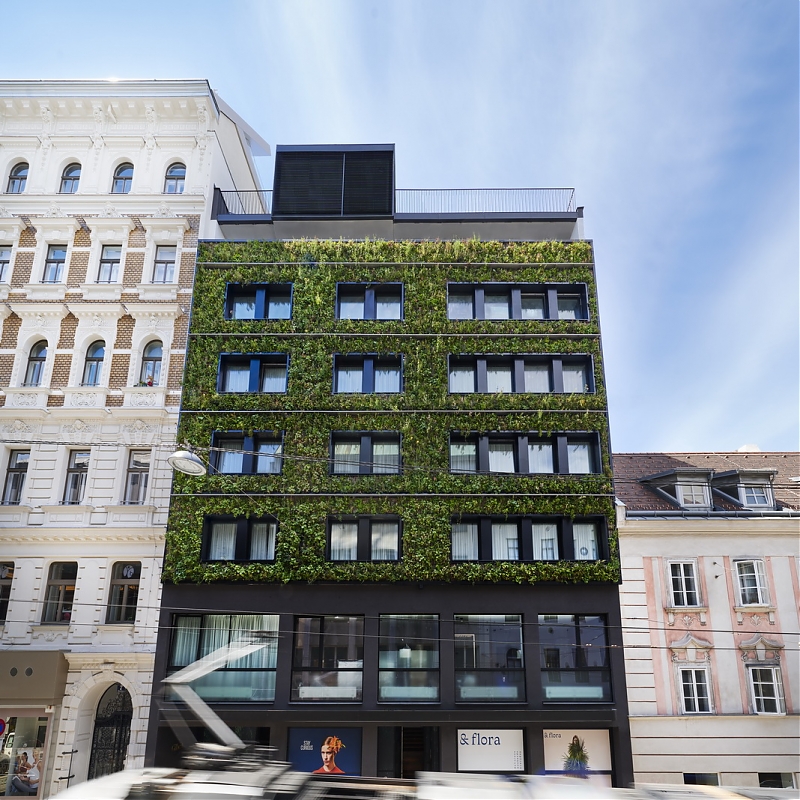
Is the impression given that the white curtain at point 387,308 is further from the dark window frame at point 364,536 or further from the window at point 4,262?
the window at point 4,262

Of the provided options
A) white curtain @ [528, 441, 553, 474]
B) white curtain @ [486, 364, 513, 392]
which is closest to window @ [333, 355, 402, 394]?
white curtain @ [486, 364, 513, 392]

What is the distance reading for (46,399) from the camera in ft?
84.9

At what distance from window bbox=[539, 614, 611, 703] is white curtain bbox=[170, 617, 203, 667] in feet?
36.8

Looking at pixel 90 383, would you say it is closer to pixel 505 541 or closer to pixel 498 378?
pixel 498 378

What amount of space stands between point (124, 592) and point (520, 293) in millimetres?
17498

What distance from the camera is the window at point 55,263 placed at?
1095 inches

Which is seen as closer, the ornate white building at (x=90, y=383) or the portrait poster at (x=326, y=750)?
the portrait poster at (x=326, y=750)

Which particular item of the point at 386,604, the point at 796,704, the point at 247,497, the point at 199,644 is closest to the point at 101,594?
the point at 199,644

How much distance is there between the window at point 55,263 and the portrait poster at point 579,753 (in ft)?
78.2

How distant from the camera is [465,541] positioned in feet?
80.9

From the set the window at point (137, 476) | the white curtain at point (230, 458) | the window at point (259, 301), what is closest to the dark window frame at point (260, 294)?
the window at point (259, 301)

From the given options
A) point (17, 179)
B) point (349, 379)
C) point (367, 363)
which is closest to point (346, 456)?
point (349, 379)

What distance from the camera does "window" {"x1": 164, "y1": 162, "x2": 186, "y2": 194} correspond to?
→ 28875mm

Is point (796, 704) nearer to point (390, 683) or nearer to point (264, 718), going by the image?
point (390, 683)
